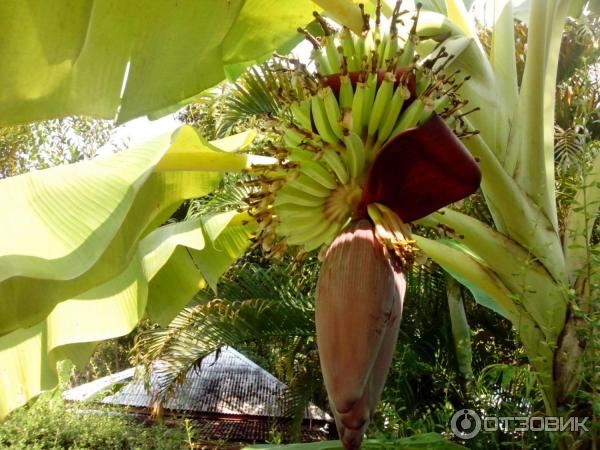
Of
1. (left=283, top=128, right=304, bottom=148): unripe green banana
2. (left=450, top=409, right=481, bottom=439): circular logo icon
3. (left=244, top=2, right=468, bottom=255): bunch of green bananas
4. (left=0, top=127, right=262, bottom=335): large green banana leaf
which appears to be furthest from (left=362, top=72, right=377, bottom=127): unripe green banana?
(left=450, top=409, right=481, bottom=439): circular logo icon

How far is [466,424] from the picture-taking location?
4.45 feet

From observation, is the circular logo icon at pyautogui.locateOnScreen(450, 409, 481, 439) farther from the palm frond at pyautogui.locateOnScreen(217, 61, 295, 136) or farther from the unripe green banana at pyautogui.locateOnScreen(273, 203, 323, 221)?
the palm frond at pyautogui.locateOnScreen(217, 61, 295, 136)

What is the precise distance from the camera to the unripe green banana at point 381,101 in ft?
2.70

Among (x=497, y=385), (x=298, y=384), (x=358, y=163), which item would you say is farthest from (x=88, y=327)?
(x=298, y=384)

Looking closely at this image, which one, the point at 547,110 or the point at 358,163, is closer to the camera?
the point at 358,163

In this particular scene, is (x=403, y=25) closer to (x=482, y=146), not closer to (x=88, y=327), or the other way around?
(x=482, y=146)

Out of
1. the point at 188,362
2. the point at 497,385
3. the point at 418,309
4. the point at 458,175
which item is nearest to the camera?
the point at 458,175

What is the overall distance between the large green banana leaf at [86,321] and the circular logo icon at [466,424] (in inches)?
26.2

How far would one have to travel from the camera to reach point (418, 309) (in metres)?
2.69

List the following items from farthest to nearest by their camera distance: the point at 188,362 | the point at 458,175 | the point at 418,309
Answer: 1. the point at 188,362
2. the point at 418,309
3. the point at 458,175

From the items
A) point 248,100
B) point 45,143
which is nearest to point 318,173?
point 248,100

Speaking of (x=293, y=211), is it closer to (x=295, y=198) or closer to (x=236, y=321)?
(x=295, y=198)

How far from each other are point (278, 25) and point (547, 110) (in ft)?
1.92

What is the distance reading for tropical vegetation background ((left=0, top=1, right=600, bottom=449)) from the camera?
109 cm
